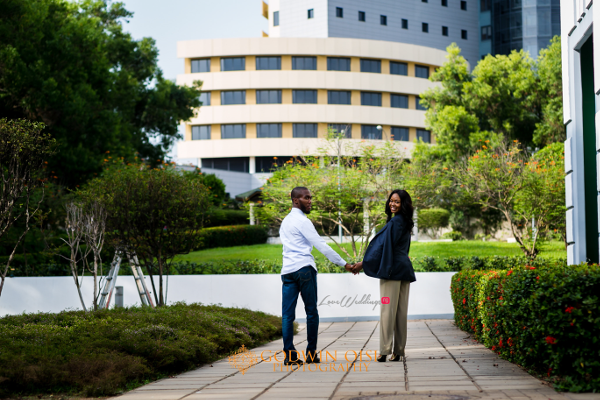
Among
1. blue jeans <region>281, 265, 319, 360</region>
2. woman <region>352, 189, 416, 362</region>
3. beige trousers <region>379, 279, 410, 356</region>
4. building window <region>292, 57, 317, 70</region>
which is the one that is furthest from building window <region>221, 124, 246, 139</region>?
blue jeans <region>281, 265, 319, 360</region>

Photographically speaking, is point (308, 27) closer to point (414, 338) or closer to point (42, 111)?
point (42, 111)

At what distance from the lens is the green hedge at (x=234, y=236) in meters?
29.0

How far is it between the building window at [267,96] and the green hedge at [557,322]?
45.9m

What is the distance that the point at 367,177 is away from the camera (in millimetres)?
20016

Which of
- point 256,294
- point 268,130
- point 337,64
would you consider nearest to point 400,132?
point 337,64

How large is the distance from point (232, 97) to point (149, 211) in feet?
135

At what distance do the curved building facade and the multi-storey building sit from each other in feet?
131

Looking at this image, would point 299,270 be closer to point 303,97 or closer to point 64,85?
point 64,85

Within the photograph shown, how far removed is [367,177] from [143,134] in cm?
1482

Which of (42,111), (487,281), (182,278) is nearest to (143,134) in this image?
(42,111)

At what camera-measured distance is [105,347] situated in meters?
6.18

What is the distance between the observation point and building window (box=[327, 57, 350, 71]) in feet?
170

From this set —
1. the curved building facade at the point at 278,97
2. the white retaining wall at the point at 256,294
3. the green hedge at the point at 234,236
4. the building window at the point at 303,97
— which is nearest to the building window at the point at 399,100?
the curved building facade at the point at 278,97

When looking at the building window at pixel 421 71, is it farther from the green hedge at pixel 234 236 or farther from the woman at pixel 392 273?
the woman at pixel 392 273
